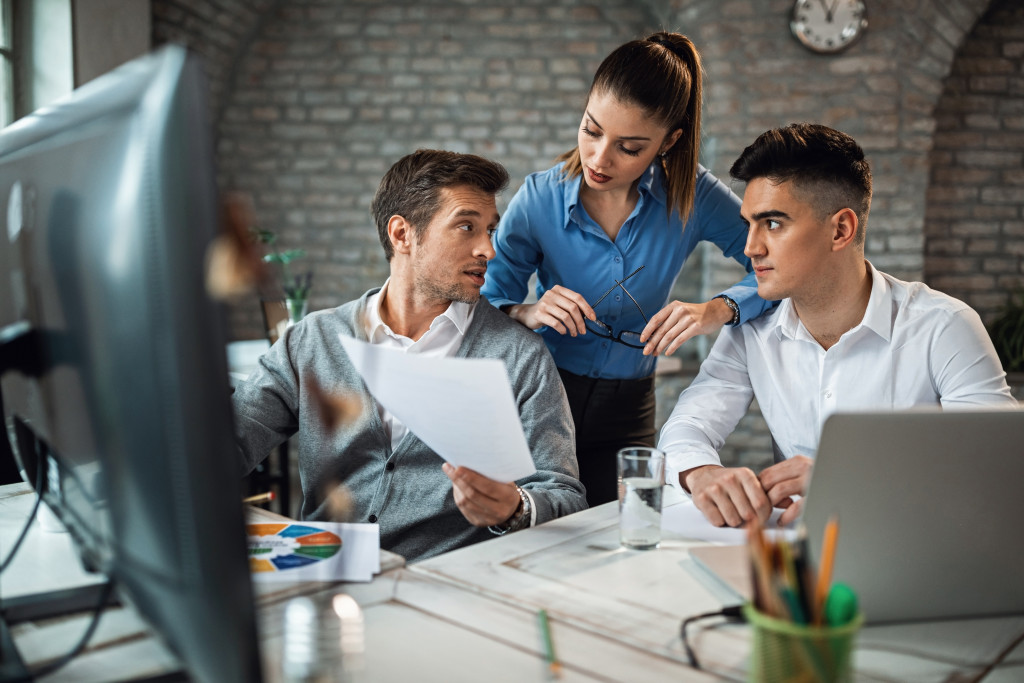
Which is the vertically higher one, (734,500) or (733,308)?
(733,308)

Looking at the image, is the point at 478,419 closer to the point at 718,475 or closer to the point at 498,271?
the point at 718,475

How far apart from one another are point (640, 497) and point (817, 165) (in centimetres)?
79

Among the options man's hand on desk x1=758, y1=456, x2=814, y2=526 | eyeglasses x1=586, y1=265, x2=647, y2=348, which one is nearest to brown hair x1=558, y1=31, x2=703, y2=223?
eyeglasses x1=586, y1=265, x2=647, y2=348

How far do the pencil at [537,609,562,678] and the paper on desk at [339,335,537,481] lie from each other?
22 centimetres

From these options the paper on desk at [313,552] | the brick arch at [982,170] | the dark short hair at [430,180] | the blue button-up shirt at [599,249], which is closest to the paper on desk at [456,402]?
the paper on desk at [313,552]

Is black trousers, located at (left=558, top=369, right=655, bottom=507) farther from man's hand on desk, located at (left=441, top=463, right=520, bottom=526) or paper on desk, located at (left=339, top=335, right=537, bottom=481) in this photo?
paper on desk, located at (left=339, top=335, right=537, bottom=481)

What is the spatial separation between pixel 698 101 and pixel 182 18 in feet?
9.91

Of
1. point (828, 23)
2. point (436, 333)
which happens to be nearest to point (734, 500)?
point (436, 333)

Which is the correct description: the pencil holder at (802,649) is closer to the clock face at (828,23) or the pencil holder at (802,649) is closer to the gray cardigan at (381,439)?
the gray cardigan at (381,439)

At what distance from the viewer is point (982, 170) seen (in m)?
4.31

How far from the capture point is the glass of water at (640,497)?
1.07 meters

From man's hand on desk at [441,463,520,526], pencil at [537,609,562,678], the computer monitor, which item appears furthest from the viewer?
man's hand on desk at [441,463,520,526]

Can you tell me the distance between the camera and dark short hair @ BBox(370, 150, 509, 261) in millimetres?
1651

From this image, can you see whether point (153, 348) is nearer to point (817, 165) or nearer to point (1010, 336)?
point (817, 165)
